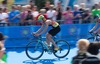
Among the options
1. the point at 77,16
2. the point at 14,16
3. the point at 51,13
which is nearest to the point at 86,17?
the point at 77,16

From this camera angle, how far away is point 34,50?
13766 mm

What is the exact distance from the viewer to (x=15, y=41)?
1659 cm

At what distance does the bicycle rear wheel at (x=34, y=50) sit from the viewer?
13641 mm

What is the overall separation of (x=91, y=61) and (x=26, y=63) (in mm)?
7330

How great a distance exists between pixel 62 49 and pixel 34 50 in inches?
40.6

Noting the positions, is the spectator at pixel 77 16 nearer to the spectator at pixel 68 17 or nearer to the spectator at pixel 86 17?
the spectator at pixel 86 17

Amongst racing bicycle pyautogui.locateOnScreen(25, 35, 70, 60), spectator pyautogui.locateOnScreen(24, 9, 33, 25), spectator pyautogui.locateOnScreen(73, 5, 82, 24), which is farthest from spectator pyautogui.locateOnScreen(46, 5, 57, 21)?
racing bicycle pyautogui.locateOnScreen(25, 35, 70, 60)

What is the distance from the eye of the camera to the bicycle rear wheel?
44.8 ft

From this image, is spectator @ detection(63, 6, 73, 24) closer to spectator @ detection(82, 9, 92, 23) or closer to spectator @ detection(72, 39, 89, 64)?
spectator @ detection(82, 9, 92, 23)

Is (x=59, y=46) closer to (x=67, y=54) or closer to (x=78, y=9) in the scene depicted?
(x=67, y=54)

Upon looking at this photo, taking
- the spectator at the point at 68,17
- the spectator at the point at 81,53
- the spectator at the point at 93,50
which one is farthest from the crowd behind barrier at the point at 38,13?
the spectator at the point at 93,50

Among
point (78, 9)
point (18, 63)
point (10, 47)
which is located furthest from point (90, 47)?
point (78, 9)

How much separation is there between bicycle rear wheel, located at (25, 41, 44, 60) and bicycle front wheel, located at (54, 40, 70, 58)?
0.62m

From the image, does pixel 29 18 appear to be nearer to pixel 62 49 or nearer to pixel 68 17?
pixel 68 17
